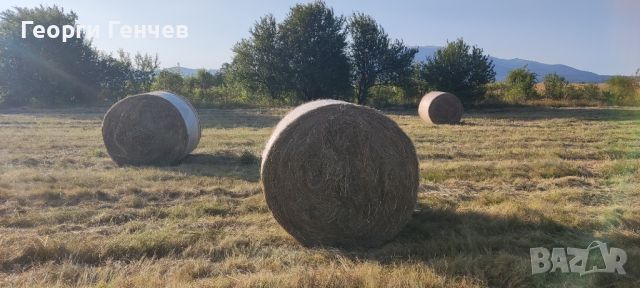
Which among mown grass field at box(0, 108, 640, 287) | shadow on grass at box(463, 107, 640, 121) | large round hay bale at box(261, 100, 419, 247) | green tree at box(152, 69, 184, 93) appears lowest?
A: mown grass field at box(0, 108, 640, 287)

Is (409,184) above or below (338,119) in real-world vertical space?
below

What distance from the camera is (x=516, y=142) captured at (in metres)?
13.4

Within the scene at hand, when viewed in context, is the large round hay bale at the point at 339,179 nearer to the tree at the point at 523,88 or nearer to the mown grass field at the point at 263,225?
the mown grass field at the point at 263,225

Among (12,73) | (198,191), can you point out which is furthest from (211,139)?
(12,73)

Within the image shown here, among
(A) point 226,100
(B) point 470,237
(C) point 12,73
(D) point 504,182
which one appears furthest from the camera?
(A) point 226,100

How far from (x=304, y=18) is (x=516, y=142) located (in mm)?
22585

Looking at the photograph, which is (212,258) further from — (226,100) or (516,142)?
(226,100)

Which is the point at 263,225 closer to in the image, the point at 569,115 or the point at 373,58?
the point at 569,115

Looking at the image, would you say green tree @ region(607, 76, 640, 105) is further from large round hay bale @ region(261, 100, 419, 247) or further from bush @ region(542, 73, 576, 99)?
large round hay bale @ region(261, 100, 419, 247)

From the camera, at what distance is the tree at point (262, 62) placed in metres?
32.8

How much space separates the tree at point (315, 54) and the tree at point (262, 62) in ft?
1.77

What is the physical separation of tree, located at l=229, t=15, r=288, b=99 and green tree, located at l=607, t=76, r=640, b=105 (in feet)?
73.8

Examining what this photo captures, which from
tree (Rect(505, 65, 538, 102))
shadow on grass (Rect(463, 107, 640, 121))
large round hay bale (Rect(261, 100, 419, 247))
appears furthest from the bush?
large round hay bale (Rect(261, 100, 419, 247))

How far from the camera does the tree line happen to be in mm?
32000
